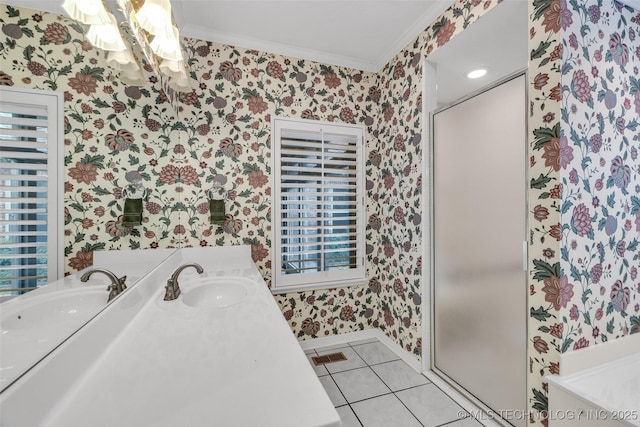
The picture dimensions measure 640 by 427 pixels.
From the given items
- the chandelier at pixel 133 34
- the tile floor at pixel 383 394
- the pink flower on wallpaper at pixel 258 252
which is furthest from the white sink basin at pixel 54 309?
the tile floor at pixel 383 394

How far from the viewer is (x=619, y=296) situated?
143cm

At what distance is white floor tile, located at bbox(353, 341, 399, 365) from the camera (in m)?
2.34

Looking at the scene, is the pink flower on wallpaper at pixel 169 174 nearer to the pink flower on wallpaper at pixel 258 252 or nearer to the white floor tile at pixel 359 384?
the pink flower on wallpaper at pixel 258 252

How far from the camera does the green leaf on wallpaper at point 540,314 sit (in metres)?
1.30

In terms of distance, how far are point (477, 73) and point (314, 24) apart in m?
1.25

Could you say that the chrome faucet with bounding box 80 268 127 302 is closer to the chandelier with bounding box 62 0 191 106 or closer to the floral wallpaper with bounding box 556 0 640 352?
the chandelier with bounding box 62 0 191 106

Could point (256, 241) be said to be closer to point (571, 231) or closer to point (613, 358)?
point (571, 231)

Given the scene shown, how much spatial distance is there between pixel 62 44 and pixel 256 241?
1707 mm

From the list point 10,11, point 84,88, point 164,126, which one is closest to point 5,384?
point 10,11

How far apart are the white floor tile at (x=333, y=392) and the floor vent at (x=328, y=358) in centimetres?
21

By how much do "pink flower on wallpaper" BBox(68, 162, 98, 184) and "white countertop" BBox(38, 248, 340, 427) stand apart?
579 mm

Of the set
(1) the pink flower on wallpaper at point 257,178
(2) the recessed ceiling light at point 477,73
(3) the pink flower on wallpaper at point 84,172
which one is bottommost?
(3) the pink flower on wallpaper at point 84,172

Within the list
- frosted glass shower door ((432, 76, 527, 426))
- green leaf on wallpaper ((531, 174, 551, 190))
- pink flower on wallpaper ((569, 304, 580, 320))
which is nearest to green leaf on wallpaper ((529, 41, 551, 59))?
frosted glass shower door ((432, 76, 527, 426))

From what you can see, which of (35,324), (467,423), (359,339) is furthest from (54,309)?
(359,339)
